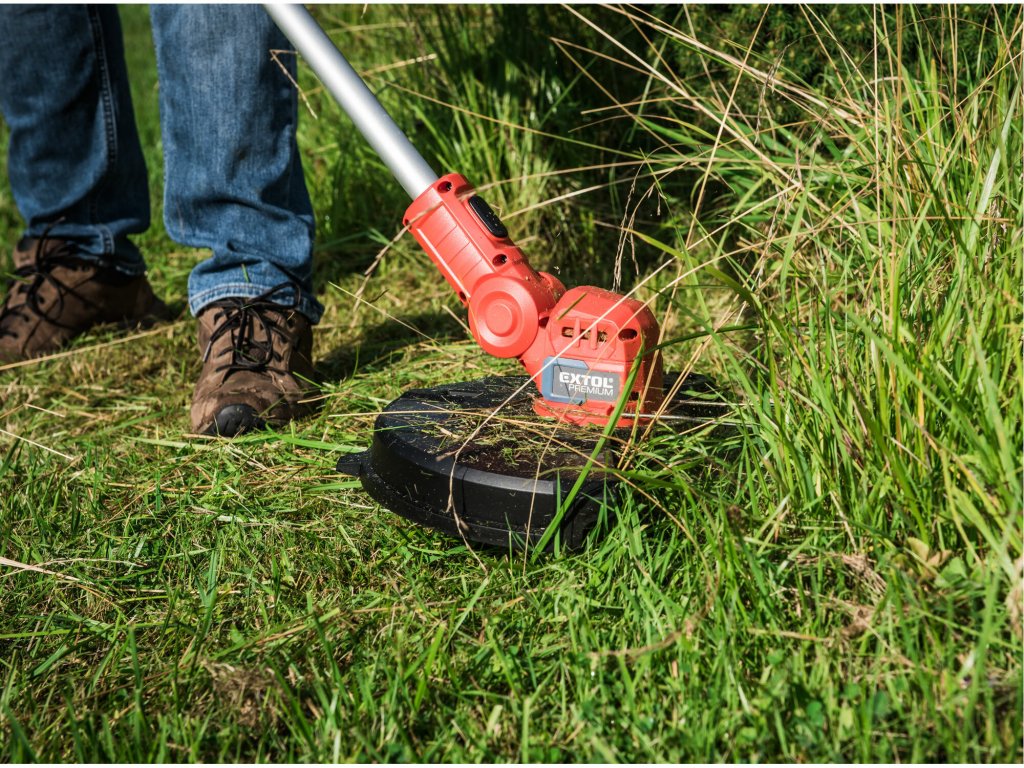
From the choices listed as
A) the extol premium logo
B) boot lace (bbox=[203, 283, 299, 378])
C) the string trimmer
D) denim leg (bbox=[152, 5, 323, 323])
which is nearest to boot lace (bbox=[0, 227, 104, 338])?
denim leg (bbox=[152, 5, 323, 323])

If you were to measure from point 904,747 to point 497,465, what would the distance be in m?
0.66

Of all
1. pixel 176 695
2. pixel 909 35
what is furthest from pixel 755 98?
pixel 176 695

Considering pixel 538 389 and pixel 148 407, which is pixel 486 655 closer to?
pixel 538 389

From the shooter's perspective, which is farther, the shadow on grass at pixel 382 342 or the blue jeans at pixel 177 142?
the shadow on grass at pixel 382 342

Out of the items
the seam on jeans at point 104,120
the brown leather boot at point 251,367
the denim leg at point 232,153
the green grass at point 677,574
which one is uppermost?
the seam on jeans at point 104,120

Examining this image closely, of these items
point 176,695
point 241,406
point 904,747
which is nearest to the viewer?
point 904,747

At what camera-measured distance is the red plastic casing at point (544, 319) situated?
5.12ft

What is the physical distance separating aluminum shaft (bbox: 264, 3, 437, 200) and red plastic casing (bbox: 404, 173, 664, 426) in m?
0.06

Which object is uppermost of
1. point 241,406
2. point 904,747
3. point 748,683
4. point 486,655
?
point 241,406

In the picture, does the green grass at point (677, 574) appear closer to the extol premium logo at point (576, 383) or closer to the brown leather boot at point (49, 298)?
the extol premium logo at point (576, 383)

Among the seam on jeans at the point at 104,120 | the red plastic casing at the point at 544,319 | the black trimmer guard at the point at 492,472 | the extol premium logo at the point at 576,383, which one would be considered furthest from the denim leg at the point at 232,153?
the extol premium logo at the point at 576,383

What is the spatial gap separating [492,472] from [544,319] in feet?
1.01

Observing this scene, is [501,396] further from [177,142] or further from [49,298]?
[49,298]

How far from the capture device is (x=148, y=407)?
2.31 meters
